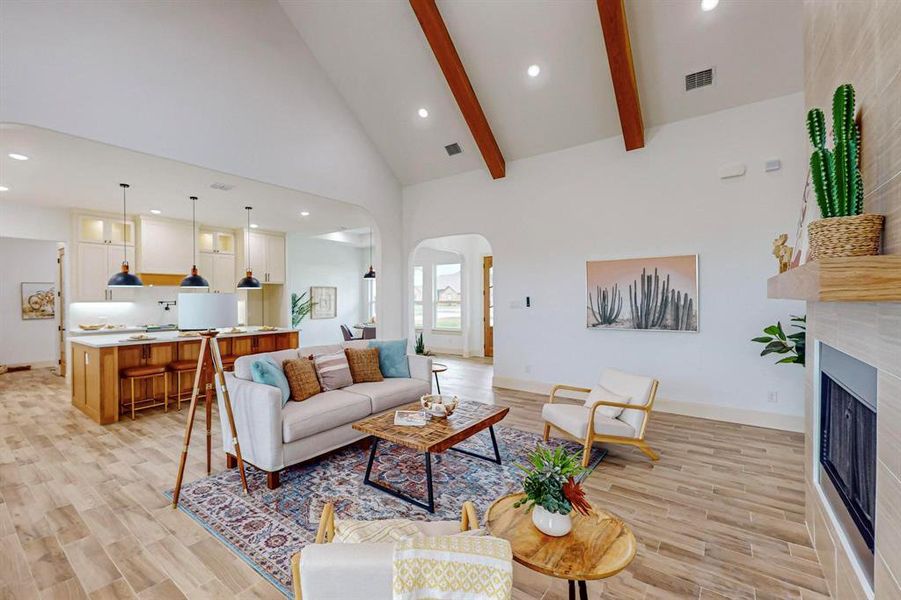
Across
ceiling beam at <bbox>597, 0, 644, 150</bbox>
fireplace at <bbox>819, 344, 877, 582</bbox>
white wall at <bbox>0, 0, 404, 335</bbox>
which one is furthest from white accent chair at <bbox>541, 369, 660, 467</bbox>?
white wall at <bbox>0, 0, 404, 335</bbox>

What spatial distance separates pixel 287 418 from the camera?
303 cm

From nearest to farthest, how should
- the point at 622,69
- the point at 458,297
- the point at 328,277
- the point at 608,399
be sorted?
1. the point at 608,399
2. the point at 622,69
3. the point at 458,297
4. the point at 328,277

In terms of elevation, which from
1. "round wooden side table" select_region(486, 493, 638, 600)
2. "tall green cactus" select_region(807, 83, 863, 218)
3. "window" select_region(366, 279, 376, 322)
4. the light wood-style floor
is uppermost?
"tall green cactus" select_region(807, 83, 863, 218)

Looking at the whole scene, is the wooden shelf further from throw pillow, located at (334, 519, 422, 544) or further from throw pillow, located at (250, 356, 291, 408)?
throw pillow, located at (250, 356, 291, 408)

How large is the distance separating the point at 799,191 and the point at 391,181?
5.54m

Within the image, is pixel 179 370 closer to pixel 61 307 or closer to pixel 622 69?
pixel 61 307

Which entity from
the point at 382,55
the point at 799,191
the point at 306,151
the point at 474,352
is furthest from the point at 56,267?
the point at 799,191

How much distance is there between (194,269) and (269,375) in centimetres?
330

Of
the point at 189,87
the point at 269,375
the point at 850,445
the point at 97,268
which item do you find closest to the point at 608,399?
the point at 850,445

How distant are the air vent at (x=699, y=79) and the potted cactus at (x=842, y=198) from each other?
3425mm

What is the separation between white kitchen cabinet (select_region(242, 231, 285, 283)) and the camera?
328 inches

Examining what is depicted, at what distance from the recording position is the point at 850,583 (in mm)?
1570

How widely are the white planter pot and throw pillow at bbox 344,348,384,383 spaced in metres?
2.93

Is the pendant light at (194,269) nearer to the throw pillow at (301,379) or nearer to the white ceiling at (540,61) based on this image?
the throw pillow at (301,379)
